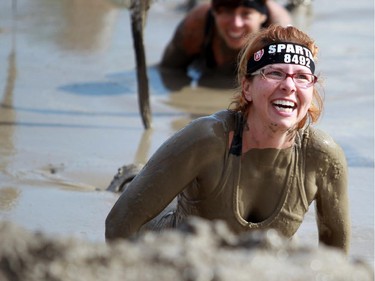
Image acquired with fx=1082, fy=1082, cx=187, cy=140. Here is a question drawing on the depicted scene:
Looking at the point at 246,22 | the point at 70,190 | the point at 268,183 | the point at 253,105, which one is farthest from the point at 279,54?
the point at 246,22

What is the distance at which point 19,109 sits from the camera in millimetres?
6922

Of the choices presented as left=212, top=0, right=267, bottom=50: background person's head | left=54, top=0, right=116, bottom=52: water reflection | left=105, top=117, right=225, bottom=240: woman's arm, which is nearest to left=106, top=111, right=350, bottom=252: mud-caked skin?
left=105, top=117, right=225, bottom=240: woman's arm

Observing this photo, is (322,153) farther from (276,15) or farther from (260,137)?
(276,15)

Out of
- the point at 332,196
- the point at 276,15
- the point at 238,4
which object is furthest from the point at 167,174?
the point at 276,15

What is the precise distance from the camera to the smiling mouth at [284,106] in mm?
3541

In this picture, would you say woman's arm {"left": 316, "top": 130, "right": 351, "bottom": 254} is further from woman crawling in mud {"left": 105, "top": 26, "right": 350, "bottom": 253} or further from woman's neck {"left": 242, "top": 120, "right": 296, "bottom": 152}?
woman's neck {"left": 242, "top": 120, "right": 296, "bottom": 152}

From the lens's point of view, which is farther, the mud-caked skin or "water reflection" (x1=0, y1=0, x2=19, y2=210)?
"water reflection" (x1=0, y1=0, x2=19, y2=210)

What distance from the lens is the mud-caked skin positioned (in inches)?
139

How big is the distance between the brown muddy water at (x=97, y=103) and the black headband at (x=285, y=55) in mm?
1175

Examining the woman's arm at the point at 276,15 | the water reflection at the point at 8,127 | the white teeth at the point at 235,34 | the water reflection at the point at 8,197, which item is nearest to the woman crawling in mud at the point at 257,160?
the water reflection at the point at 8,197

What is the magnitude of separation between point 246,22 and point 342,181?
4152 mm

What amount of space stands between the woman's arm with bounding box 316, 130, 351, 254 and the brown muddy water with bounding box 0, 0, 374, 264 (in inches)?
30.3

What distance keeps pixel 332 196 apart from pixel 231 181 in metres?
0.38

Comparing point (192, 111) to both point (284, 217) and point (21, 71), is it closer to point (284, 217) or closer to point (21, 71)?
point (21, 71)
